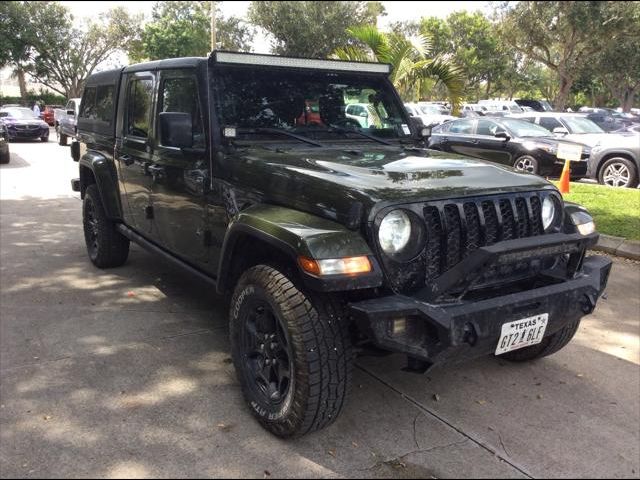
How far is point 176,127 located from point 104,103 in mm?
2373

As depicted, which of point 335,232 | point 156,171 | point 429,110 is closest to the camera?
point 335,232

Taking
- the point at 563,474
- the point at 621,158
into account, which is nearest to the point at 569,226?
the point at 563,474

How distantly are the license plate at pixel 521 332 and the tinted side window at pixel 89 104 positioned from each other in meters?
4.56

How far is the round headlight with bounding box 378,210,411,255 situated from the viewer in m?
2.64

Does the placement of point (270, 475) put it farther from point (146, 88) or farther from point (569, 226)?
point (146, 88)

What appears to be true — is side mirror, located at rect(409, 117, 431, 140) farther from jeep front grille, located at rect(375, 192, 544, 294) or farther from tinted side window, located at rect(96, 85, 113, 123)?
tinted side window, located at rect(96, 85, 113, 123)

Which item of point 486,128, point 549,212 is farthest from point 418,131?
Answer: point 486,128

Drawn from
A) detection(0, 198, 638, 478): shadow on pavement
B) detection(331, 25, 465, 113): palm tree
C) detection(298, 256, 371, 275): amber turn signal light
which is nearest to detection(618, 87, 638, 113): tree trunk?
detection(331, 25, 465, 113): palm tree

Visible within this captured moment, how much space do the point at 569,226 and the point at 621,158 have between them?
29.0 feet

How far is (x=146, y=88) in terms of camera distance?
14.6 ft

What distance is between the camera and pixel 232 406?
321 centimetres

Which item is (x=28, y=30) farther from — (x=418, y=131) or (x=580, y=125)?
(x=418, y=131)

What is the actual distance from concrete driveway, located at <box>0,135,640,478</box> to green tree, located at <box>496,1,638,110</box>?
14.2 m

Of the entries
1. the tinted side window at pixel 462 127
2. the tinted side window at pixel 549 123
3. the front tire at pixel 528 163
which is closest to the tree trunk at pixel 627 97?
the tinted side window at pixel 549 123
